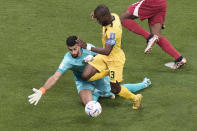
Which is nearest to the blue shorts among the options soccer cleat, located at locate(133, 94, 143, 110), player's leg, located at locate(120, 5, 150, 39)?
soccer cleat, located at locate(133, 94, 143, 110)

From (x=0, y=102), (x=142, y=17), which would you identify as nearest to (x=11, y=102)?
(x=0, y=102)

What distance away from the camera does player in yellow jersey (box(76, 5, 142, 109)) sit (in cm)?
657

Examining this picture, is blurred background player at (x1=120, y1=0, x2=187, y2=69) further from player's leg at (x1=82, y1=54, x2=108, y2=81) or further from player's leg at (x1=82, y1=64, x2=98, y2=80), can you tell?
player's leg at (x1=82, y1=64, x2=98, y2=80)

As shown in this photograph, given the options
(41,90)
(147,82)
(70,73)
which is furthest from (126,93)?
(70,73)

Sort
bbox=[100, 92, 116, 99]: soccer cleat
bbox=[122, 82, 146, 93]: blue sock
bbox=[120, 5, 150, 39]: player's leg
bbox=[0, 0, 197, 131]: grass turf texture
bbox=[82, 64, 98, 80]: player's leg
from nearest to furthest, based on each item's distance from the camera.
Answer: bbox=[0, 0, 197, 131]: grass turf texture, bbox=[82, 64, 98, 80]: player's leg, bbox=[100, 92, 116, 99]: soccer cleat, bbox=[122, 82, 146, 93]: blue sock, bbox=[120, 5, 150, 39]: player's leg

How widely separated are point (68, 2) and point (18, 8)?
1.41m

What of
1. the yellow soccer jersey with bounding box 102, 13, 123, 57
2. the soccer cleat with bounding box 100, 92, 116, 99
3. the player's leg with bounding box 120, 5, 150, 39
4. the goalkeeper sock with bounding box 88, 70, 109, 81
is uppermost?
the yellow soccer jersey with bounding box 102, 13, 123, 57

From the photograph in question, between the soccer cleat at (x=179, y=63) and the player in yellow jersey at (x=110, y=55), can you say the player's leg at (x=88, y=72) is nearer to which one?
the player in yellow jersey at (x=110, y=55)

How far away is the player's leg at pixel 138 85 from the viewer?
7.43m

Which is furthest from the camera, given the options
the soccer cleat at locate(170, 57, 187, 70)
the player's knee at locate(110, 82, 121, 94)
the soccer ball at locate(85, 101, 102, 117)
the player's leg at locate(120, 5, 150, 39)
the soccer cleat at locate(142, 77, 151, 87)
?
the player's leg at locate(120, 5, 150, 39)

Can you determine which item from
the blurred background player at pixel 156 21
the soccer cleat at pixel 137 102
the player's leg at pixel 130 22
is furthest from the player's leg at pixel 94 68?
the player's leg at pixel 130 22

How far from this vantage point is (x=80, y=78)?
Result: 715 cm

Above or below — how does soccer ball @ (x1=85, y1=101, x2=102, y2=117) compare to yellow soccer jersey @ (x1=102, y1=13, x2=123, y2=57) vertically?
below

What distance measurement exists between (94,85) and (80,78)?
0.29 m
